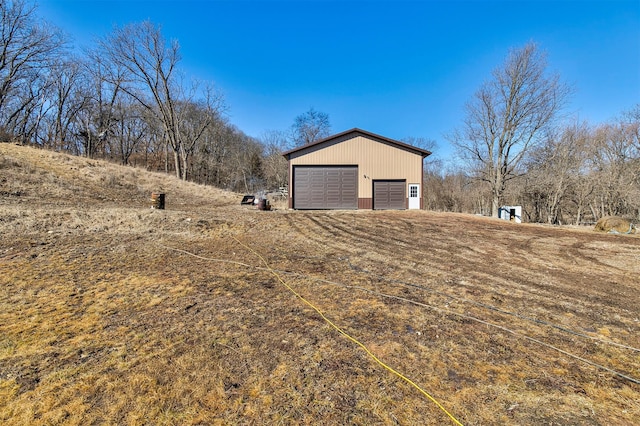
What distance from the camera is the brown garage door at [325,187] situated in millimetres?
16703

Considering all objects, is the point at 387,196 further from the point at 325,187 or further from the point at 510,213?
the point at 510,213

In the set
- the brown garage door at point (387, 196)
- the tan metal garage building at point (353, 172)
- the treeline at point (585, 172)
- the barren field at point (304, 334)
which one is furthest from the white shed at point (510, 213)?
the barren field at point (304, 334)

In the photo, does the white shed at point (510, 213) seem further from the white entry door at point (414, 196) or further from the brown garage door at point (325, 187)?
the brown garage door at point (325, 187)

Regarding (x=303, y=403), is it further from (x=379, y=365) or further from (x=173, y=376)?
(x=173, y=376)

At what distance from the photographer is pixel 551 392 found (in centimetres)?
208

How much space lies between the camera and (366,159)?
16.8m

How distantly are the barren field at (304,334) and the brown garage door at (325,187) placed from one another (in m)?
10.1

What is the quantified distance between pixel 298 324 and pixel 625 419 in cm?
264

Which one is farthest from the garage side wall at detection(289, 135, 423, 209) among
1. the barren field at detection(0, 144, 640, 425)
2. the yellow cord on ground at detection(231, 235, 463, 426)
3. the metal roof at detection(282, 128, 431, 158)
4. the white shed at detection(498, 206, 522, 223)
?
the yellow cord on ground at detection(231, 235, 463, 426)

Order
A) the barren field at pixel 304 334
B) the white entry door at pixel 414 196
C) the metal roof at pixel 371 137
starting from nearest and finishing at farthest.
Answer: the barren field at pixel 304 334
the metal roof at pixel 371 137
the white entry door at pixel 414 196

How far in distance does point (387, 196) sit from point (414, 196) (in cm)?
169

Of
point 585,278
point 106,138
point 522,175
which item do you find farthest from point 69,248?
point 106,138

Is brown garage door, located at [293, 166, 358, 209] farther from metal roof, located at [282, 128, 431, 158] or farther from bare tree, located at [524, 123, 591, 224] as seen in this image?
bare tree, located at [524, 123, 591, 224]

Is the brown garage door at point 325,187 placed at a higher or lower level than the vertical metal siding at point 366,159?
lower
